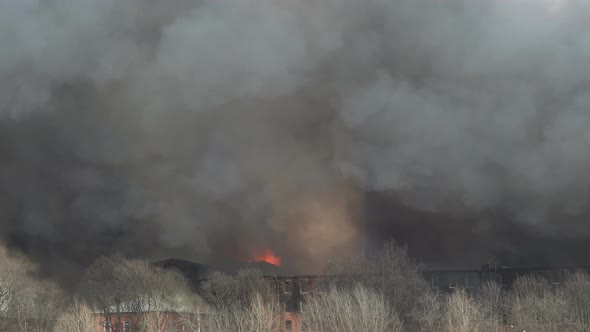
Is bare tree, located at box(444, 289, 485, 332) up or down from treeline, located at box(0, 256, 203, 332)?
down

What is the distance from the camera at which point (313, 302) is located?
73.2 meters

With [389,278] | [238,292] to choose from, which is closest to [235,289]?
[238,292]

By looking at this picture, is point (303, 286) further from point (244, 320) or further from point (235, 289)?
point (244, 320)

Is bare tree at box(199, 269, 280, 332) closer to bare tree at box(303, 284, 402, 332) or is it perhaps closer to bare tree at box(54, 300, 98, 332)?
bare tree at box(303, 284, 402, 332)

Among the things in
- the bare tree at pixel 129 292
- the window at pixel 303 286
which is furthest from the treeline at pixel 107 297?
the window at pixel 303 286

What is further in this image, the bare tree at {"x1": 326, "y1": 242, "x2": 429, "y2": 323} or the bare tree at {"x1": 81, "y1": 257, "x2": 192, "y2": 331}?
the bare tree at {"x1": 81, "y1": 257, "x2": 192, "y2": 331}

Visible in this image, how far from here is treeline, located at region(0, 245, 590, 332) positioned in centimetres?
5653

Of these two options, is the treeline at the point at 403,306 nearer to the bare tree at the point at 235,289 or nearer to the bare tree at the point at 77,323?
the bare tree at the point at 235,289

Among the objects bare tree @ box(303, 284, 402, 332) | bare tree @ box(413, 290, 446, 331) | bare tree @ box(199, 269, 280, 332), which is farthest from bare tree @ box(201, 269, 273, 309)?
bare tree @ box(413, 290, 446, 331)

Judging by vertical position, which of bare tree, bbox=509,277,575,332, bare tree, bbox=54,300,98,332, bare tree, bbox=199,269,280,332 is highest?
bare tree, bbox=199,269,280,332

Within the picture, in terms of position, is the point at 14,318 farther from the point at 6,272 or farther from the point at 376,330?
the point at 376,330

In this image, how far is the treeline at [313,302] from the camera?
56531 mm

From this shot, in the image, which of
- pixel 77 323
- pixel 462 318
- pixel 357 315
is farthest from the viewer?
pixel 77 323

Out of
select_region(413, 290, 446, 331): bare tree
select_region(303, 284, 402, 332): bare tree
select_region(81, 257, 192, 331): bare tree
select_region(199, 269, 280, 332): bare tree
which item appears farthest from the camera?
select_region(199, 269, 280, 332): bare tree
